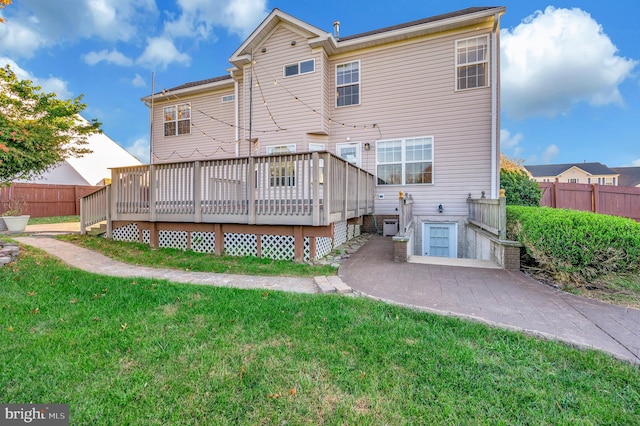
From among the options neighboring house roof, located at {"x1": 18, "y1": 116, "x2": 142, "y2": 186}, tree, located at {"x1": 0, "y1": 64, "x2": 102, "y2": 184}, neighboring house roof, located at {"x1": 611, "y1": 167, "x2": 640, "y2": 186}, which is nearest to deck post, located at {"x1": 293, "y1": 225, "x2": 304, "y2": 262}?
tree, located at {"x1": 0, "y1": 64, "x2": 102, "y2": 184}

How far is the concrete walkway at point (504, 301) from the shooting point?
2.82 metres

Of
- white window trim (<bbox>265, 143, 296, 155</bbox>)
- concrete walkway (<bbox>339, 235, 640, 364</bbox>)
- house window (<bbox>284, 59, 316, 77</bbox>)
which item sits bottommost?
concrete walkway (<bbox>339, 235, 640, 364</bbox>)

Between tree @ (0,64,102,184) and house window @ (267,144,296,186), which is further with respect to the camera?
tree @ (0,64,102,184)

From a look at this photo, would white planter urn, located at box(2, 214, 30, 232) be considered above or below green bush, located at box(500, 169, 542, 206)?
below

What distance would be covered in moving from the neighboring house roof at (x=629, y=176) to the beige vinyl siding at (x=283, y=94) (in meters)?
53.8

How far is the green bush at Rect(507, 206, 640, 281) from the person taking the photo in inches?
160

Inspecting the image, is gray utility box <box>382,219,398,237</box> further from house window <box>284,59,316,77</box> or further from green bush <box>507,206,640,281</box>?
house window <box>284,59,316,77</box>

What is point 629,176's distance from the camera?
138 feet

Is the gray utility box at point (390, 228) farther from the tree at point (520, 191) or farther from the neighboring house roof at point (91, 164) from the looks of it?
the neighboring house roof at point (91, 164)

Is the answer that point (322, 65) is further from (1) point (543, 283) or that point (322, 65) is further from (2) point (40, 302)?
(2) point (40, 302)

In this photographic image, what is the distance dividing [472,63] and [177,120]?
12210 millimetres

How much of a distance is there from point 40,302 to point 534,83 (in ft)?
111

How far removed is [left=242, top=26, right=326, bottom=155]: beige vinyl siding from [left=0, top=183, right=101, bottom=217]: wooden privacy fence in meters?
10.5

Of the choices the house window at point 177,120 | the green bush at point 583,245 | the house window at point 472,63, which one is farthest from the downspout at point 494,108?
the house window at point 177,120
